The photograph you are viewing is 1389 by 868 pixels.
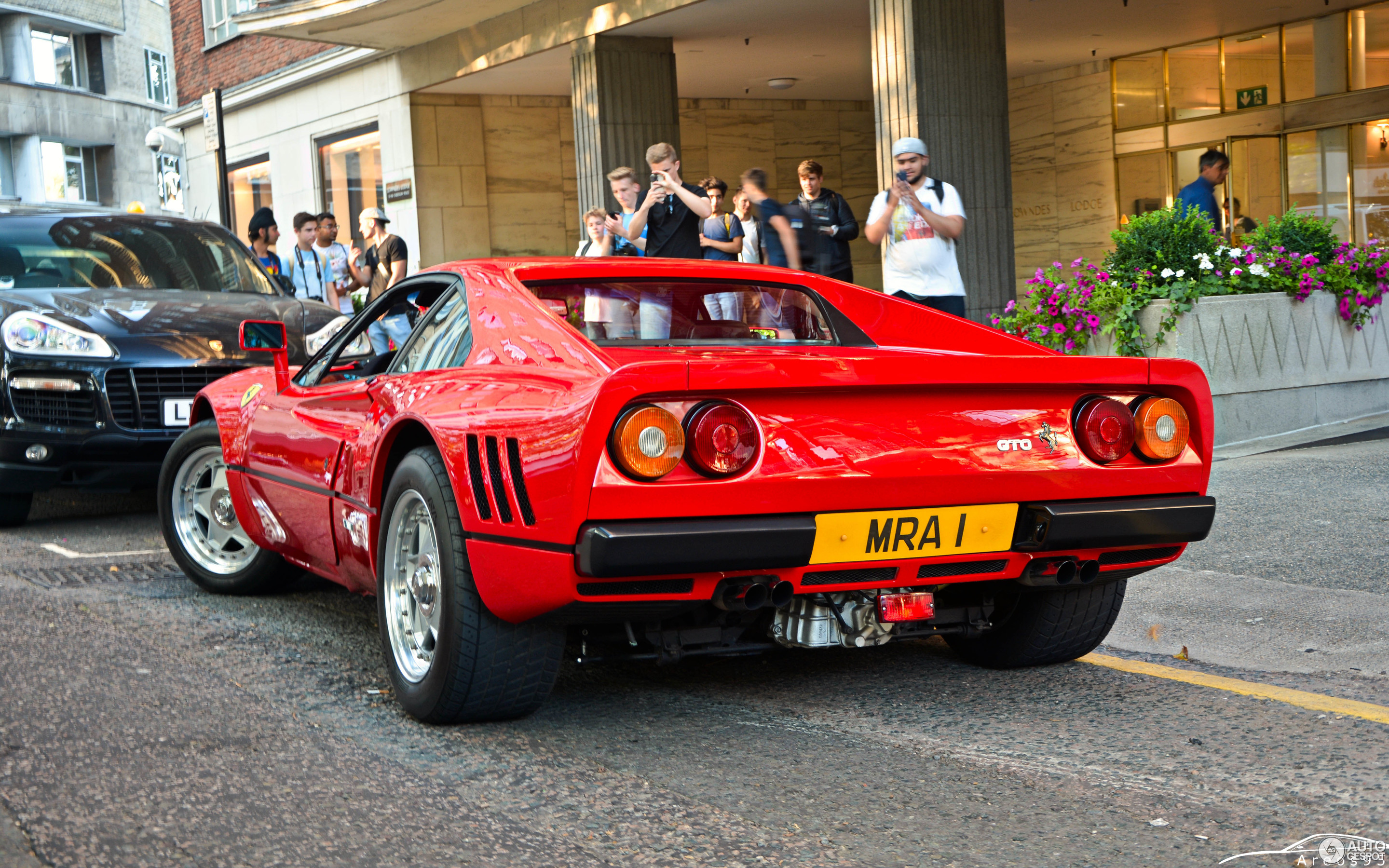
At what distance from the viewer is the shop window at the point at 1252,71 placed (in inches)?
710

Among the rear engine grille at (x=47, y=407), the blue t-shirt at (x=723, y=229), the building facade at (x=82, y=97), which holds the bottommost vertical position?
the rear engine grille at (x=47, y=407)

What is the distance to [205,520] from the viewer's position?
592cm

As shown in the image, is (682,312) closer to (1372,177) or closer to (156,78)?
(1372,177)

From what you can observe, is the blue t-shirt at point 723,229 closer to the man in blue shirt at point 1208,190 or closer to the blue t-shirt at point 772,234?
the blue t-shirt at point 772,234

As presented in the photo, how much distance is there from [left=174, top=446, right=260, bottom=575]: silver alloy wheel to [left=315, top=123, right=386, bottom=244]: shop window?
15.8 m

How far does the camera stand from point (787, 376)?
3311 mm

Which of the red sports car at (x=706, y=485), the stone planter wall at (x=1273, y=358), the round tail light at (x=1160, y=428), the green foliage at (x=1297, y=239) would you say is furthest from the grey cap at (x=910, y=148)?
the round tail light at (x=1160, y=428)

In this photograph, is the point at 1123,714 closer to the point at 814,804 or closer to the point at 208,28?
the point at 814,804

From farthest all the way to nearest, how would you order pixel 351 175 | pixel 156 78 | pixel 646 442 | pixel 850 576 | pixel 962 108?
pixel 156 78 < pixel 351 175 < pixel 962 108 < pixel 850 576 < pixel 646 442

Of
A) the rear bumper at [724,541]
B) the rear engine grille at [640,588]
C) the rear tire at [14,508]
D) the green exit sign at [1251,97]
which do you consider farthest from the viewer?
the green exit sign at [1251,97]

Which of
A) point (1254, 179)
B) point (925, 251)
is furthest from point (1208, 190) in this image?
point (1254, 179)

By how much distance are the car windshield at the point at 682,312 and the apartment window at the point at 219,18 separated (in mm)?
22183

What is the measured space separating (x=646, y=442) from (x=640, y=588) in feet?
1.18

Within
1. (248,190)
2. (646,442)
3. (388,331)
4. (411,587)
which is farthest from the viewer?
(248,190)
